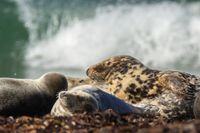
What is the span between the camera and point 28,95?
1004 cm

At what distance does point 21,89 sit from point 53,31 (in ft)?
71.5

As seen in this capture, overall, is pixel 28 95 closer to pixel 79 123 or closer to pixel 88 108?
pixel 88 108

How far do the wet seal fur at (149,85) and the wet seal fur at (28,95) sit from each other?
1.57m

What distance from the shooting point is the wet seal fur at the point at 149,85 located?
37.0 feet

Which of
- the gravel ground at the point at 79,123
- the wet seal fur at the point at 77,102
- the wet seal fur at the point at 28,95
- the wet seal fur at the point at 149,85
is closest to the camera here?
the gravel ground at the point at 79,123

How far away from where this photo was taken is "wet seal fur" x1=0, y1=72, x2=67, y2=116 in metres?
9.63

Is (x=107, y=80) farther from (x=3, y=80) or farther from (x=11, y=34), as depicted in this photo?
(x=11, y=34)

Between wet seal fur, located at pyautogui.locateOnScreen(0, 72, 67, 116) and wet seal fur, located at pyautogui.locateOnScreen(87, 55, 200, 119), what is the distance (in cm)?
157

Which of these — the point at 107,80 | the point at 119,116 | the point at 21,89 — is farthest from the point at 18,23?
the point at 119,116

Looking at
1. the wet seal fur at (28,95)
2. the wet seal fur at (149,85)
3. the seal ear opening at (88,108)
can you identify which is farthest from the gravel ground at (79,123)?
the wet seal fur at (149,85)

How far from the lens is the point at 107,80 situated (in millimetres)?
12727

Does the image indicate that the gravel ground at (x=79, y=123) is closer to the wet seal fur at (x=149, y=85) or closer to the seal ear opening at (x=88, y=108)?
the seal ear opening at (x=88, y=108)

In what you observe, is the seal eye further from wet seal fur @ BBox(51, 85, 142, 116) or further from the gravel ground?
the gravel ground

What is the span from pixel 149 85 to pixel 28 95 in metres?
2.85
